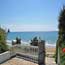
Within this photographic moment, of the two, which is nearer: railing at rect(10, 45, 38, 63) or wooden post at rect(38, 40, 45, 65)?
wooden post at rect(38, 40, 45, 65)

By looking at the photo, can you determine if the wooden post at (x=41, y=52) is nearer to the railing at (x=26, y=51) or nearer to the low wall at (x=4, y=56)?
Result: the railing at (x=26, y=51)

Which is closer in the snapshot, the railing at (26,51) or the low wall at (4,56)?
the low wall at (4,56)

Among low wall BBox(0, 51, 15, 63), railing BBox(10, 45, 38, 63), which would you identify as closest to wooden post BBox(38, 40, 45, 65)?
railing BBox(10, 45, 38, 63)

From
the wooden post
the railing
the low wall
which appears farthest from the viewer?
the railing

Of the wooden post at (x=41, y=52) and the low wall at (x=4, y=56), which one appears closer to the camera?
the wooden post at (x=41, y=52)

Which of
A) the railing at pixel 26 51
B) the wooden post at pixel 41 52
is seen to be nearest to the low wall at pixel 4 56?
the railing at pixel 26 51

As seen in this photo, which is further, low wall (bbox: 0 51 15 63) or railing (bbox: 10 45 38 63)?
railing (bbox: 10 45 38 63)

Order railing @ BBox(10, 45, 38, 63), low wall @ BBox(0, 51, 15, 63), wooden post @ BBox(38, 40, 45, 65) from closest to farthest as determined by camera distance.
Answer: wooden post @ BBox(38, 40, 45, 65) < low wall @ BBox(0, 51, 15, 63) < railing @ BBox(10, 45, 38, 63)

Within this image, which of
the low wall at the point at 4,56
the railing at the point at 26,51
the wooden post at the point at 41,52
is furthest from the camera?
the railing at the point at 26,51

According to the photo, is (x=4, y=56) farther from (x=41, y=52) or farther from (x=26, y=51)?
(x=41, y=52)

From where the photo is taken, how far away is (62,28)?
10.9 metres

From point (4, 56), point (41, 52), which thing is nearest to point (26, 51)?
point (4, 56)

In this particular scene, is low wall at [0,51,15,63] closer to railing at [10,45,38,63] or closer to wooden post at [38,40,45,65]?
railing at [10,45,38,63]

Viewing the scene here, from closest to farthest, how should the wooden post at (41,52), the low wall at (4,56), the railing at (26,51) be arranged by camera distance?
1. the wooden post at (41,52)
2. the low wall at (4,56)
3. the railing at (26,51)
